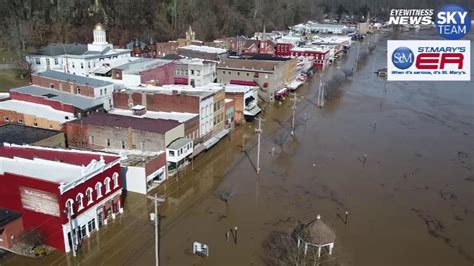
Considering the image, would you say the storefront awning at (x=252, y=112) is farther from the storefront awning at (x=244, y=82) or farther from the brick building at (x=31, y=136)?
the brick building at (x=31, y=136)

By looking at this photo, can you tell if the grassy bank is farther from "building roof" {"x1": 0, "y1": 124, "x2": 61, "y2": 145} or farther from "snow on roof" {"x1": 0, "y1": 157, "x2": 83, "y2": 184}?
"snow on roof" {"x1": 0, "y1": 157, "x2": 83, "y2": 184}

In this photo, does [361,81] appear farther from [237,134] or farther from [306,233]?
[306,233]

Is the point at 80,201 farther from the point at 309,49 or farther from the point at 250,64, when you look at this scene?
the point at 309,49

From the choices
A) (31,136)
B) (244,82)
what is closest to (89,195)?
(31,136)

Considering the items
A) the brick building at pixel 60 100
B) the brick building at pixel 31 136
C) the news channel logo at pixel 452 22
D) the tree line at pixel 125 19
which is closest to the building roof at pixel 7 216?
the brick building at pixel 31 136

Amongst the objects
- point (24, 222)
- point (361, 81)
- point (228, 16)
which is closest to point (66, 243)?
point (24, 222)

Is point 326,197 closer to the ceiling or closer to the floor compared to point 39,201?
closer to the floor
